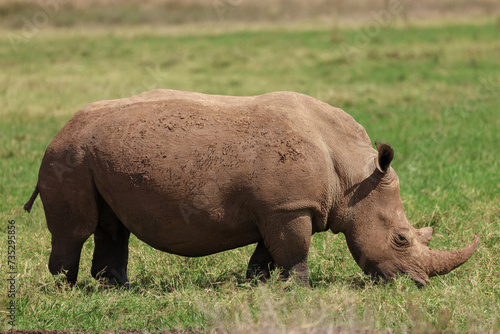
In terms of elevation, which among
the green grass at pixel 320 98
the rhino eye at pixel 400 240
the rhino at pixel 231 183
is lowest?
the green grass at pixel 320 98

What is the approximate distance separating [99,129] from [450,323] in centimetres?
310

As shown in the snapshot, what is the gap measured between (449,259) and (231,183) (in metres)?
1.95

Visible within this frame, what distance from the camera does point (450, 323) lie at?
5.24 meters

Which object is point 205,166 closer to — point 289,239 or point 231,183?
point 231,183

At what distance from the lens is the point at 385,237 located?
606cm

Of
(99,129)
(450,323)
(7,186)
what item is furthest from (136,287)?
(7,186)

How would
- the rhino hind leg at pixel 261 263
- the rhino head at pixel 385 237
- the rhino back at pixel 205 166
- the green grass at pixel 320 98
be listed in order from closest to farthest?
the green grass at pixel 320 98 → the rhino back at pixel 205 166 → the rhino head at pixel 385 237 → the rhino hind leg at pixel 261 263

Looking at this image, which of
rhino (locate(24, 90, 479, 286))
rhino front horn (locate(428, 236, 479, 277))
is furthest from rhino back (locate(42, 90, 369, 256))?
rhino front horn (locate(428, 236, 479, 277))

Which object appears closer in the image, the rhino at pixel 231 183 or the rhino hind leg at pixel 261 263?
the rhino at pixel 231 183

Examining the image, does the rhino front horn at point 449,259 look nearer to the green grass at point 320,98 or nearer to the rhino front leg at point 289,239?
the green grass at point 320,98

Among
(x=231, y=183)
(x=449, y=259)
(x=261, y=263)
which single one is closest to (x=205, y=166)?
(x=231, y=183)

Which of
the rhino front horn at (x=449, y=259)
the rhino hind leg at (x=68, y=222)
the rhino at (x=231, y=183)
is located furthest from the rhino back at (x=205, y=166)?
the rhino front horn at (x=449, y=259)

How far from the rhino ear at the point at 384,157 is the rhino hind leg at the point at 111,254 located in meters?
2.30

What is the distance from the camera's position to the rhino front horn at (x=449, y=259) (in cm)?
608
